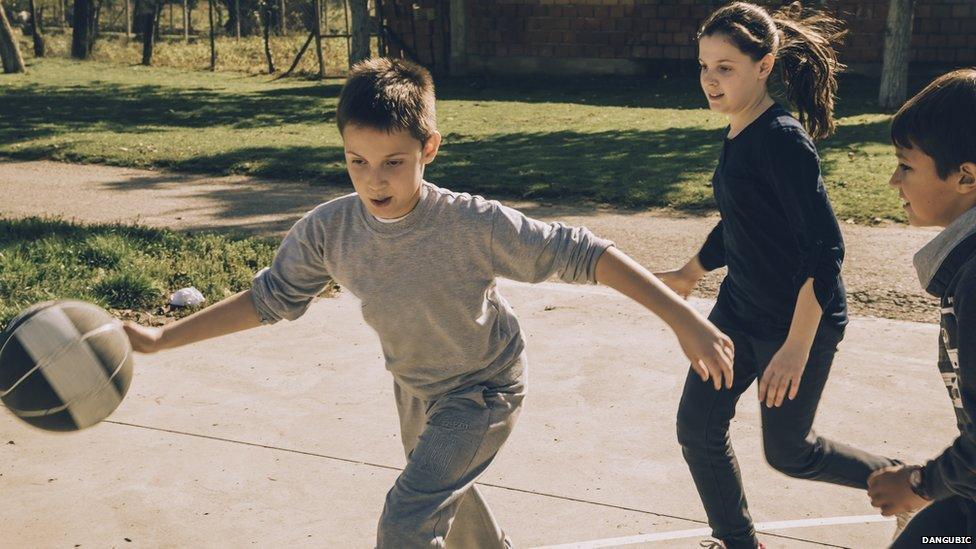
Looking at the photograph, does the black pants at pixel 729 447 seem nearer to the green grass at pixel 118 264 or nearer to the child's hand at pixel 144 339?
the child's hand at pixel 144 339

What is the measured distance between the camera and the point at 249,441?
188 inches

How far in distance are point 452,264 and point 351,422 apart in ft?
7.19

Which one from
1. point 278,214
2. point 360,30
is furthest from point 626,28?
point 278,214

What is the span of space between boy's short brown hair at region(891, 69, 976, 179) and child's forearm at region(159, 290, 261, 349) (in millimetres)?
1830

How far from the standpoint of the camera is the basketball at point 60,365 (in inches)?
120

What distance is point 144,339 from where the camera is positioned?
121 inches

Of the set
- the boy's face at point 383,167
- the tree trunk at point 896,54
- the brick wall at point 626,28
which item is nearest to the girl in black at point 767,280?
the boy's face at point 383,167

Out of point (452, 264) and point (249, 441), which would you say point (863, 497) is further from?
point (249, 441)

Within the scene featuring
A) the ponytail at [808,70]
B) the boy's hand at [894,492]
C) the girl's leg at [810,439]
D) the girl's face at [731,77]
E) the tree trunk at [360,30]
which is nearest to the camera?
the boy's hand at [894,492]

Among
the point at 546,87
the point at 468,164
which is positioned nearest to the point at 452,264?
the point at 468,164

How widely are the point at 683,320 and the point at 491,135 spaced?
12374 mm

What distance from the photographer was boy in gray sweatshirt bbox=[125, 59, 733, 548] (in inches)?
113

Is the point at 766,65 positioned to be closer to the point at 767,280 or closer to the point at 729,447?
the point at 767,280

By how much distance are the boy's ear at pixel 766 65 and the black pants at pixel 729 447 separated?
820 millimetres
